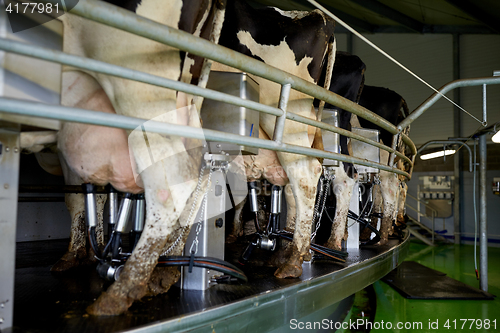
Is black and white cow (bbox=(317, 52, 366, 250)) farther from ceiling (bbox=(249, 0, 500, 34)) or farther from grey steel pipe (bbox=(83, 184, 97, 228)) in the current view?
ceiling (bbox=(249, 0, 500, 34))

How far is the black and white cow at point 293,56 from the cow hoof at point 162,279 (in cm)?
84

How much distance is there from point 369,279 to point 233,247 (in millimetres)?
1367

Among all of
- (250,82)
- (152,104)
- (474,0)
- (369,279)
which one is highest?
(474,0)

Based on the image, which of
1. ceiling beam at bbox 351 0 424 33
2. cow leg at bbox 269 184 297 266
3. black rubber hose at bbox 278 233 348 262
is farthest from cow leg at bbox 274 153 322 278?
ceiling beam at bbox 351 0 424 33

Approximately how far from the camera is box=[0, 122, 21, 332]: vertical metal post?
1.24 meters

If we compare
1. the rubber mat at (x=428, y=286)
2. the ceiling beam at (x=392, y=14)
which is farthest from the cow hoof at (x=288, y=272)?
the ceiling beam at (x=392, y=14)

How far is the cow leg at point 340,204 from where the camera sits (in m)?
3.96

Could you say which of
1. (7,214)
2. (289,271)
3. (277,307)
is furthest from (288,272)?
(7,214)

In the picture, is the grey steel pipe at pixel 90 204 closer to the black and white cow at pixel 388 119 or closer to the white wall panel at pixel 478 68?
the black and white cow at pixel 388 119

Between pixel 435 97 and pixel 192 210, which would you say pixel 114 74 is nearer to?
pixel 192 210

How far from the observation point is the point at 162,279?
1.88 metres

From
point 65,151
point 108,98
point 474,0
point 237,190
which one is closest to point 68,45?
point 108,98

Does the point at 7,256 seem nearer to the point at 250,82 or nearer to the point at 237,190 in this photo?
the point at 250,82

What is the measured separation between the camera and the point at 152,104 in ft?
5.42
